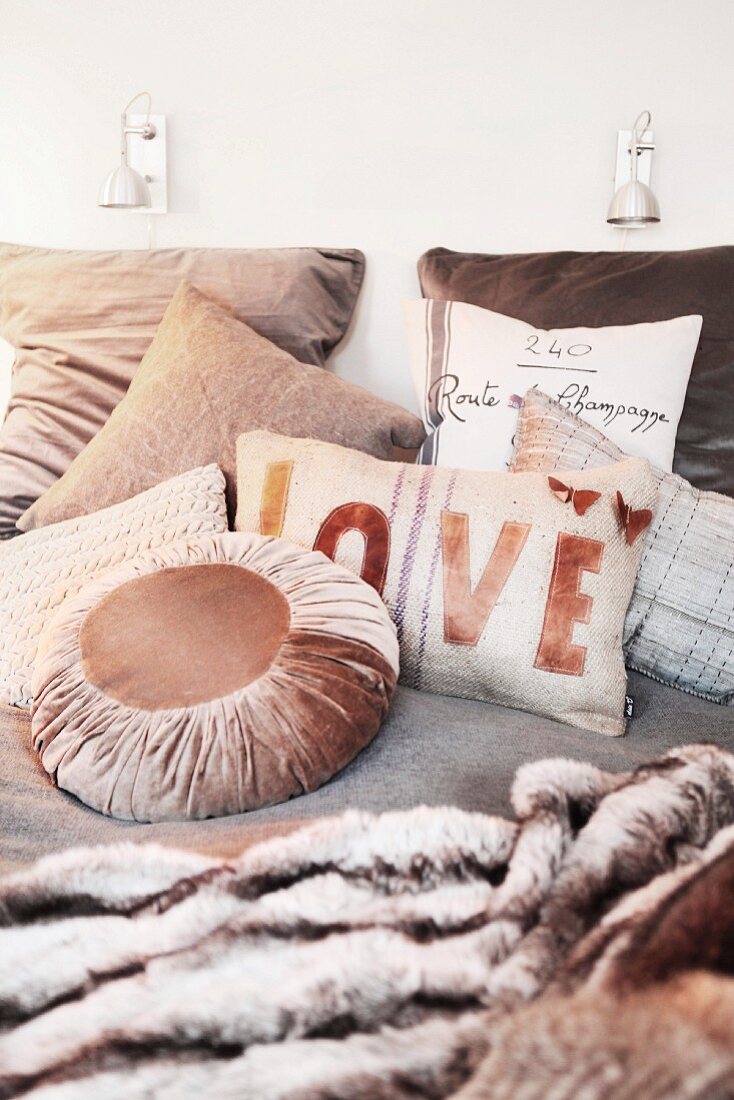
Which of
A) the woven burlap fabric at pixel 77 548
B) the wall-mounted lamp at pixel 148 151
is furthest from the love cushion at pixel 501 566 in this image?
the wall-mounted lamp at pixel 148 151

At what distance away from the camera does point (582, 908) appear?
0.59 metres

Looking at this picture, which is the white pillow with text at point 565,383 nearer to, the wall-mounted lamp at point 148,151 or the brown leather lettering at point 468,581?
the brown leather lettering at point 468,581

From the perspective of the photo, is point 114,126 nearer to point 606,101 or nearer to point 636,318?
point 606,101

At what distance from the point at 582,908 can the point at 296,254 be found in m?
1.41

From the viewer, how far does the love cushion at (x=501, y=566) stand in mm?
1082

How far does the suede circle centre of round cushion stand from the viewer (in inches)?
35.5

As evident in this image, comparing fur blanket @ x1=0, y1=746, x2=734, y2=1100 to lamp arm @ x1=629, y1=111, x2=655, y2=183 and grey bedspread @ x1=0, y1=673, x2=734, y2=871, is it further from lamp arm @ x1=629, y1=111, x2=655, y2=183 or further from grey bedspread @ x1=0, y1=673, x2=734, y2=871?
lamp arm @ x1=629, y1=111, x2=655, y2=183

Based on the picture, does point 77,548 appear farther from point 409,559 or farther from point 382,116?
point 382,116

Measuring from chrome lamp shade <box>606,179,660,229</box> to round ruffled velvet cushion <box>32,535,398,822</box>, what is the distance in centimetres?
106

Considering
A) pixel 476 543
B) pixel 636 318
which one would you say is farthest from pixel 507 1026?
pixel 636 318

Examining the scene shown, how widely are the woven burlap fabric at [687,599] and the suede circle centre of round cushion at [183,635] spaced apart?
47 cm

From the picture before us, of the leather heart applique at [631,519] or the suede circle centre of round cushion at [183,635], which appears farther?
the leather heart applique at [631,519]

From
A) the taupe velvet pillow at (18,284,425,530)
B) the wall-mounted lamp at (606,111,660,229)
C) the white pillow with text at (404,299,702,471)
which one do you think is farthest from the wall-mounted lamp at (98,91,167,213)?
the wall-mounted lamp at (606,111,660,229)

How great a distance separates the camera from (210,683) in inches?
35.3
